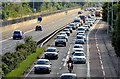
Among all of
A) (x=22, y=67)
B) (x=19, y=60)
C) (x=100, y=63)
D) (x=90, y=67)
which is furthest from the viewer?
(x=100, y=63)

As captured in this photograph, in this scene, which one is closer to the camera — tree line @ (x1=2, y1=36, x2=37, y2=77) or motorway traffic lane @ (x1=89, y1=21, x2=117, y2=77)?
tree line @ (x1=2, y1=36, x2=37, y2=77)

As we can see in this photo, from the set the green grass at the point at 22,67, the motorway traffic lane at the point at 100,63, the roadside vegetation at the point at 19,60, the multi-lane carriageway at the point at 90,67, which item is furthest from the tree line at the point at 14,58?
the motorway traffic lane at the point at 100,63

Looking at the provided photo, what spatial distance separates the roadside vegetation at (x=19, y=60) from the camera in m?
34.6

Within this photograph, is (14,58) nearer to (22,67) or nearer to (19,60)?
(22,67)

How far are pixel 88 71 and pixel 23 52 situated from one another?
985 cm

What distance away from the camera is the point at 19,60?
42062 mm

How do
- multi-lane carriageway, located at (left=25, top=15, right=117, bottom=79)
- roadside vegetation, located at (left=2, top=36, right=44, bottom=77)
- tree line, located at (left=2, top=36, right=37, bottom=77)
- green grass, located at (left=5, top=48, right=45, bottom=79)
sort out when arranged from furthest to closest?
multi-lane carriageway, located at (left=25, top=15, right=117, bottom=79), roadside vegetation, located at (left=2, top=36, right=44, bottom=77), tree line, located at (left=2, top=36, right=37, bottom=77), green grass, located at (left=5, top=48, right=45, bottom=79)

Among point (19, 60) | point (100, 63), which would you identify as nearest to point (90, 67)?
point (100, 63)

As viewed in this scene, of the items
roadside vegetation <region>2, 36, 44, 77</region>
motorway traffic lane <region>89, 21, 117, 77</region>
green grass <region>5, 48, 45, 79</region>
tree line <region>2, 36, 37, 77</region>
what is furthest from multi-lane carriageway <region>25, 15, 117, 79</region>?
tree line <region>2, 36, 37, 77</region>

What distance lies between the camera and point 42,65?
3688cm

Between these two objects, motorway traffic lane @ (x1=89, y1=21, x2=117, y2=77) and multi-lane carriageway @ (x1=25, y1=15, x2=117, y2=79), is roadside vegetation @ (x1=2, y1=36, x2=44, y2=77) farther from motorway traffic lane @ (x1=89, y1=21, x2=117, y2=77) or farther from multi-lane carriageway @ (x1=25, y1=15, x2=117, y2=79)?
motorway traffic lane @ (x1=89, y1=21, x2=117, y2=77)

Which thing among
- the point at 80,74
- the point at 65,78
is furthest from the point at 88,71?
the point at 65,78

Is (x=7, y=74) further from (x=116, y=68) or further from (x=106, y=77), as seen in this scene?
(x=116, y=68)

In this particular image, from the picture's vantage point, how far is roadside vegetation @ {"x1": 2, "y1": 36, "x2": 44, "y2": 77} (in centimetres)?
3456
